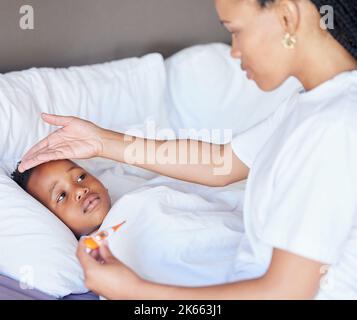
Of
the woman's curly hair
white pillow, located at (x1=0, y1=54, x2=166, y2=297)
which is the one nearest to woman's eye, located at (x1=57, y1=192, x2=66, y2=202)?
white pillow, located at (x1=0, y1=54, x2=166, y2=297)

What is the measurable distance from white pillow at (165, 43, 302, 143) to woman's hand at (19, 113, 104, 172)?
59 cm

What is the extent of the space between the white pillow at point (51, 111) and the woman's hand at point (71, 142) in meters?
0.13

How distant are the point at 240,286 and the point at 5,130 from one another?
2.61ft

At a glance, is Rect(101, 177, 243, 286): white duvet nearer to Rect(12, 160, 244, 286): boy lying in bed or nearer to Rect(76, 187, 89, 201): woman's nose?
Rect(12, 160, 244, 286): boy lying in bed

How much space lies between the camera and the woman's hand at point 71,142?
122 cm

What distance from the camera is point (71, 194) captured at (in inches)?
58.0

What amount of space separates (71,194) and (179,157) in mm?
346

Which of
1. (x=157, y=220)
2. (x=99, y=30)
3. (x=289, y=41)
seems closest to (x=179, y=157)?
(x=157, y=220)

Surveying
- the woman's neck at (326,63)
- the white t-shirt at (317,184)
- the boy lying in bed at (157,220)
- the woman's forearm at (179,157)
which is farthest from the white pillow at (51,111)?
the woman's neck at (326,63)

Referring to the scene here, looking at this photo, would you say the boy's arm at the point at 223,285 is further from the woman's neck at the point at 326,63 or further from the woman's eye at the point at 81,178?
the woman's eye at the point at 81,178

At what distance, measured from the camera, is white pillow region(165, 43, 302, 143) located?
1777 millimetres

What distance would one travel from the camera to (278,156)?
2.97 feet

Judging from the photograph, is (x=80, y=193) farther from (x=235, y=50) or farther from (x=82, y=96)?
(x=235, y=50)

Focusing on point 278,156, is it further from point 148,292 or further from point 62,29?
point 62,29
